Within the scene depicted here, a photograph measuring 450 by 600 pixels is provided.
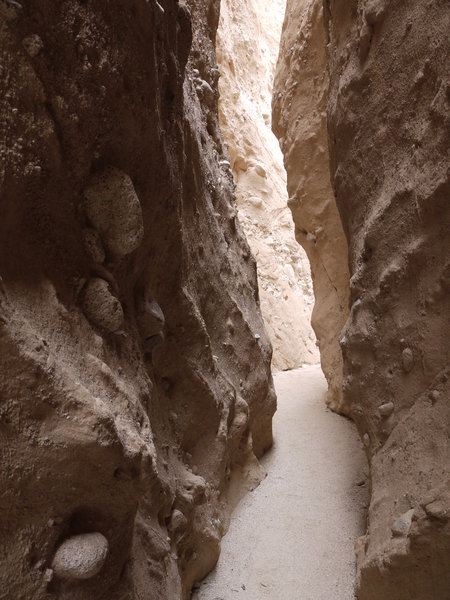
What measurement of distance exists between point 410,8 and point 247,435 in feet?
7.22

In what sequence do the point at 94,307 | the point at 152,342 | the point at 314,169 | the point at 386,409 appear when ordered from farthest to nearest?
the point at 314,169 < the point at 386,409 < the point at 152,342 < the point at 94,307

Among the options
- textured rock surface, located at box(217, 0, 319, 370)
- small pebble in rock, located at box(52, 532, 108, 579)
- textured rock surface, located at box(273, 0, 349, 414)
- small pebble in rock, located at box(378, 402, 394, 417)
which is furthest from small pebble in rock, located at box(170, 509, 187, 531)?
textured rock surface, located at box(217, 0, 319, 370)

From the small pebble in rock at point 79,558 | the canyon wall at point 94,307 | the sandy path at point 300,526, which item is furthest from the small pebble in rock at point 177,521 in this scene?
the small pebble in rock at point 79,558

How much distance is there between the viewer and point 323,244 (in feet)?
12.0

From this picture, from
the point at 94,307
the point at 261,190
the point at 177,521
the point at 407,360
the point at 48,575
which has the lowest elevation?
the point at 177,521

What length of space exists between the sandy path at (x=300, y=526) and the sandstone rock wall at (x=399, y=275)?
0.26 metres

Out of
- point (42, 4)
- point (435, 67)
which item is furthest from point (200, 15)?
point (42, 4)

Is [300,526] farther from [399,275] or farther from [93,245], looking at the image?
[93,245]

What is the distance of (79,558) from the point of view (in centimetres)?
92

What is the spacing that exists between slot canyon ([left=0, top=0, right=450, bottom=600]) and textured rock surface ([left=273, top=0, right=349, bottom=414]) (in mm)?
853

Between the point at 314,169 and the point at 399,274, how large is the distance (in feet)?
7.31

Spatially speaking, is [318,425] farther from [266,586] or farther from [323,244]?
[266,586]

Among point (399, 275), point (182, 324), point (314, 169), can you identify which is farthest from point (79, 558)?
point (314, 169)

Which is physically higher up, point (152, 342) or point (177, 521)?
point (152, 342)
